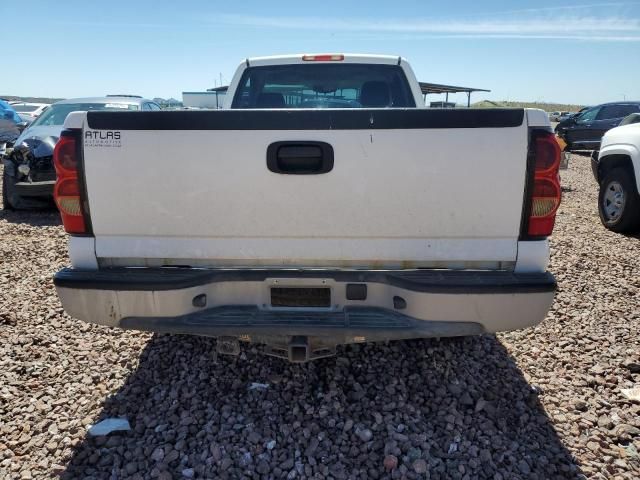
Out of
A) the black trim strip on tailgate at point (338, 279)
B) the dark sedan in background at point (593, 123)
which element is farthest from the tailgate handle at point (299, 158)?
the dark sedan in background at point (593, 123)

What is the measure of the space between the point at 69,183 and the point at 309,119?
129 cm

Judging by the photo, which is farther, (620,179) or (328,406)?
(620,179)

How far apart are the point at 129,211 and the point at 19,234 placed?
5649 millimetres

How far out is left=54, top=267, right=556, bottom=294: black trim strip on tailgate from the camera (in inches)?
91.8

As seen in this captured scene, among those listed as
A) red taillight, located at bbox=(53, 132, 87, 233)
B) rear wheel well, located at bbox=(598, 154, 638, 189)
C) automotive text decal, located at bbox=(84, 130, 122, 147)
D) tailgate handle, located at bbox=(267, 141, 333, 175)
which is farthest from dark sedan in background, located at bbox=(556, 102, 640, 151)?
red taillight, located at bbox=(53, 132, 87, 233)

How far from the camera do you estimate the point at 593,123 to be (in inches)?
682

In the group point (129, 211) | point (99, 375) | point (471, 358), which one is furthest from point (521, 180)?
point (99, 375)

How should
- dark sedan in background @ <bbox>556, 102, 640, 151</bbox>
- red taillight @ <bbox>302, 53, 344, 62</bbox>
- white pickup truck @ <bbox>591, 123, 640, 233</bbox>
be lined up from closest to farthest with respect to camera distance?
red taillight @ <bbox>302, 53, 344, 62</bbox>, white pickup truck @ <bbox>591, 123, 640, 233</bbox>, dark sedan in background @ <bbox>556, 102, 640, 151</bbox>

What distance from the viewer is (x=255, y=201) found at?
2.38 meters

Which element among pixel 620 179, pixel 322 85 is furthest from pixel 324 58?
pixel 620 179

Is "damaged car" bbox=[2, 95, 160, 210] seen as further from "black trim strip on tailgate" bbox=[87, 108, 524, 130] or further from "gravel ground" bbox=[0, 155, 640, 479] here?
"black trim strip on tailgate" bbox=[87, 108, 524, 130]

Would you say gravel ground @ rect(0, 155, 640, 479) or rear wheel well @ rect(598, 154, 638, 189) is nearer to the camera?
gravel ground @ rect(0, 155, 640, 479)

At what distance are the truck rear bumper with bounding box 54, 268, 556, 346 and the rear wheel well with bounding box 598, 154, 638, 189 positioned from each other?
5.42 meters

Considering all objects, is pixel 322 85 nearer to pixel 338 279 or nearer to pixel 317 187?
pixel 317 187
